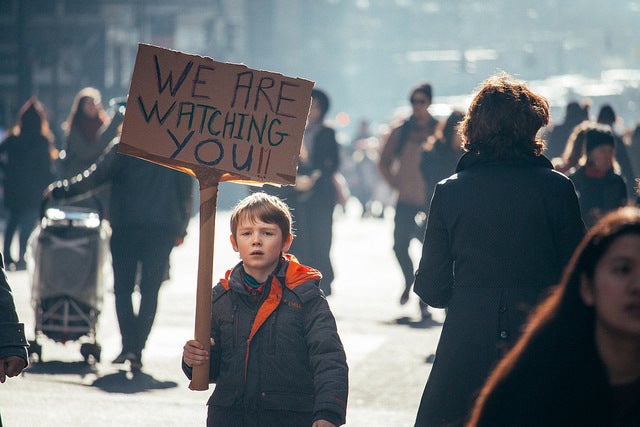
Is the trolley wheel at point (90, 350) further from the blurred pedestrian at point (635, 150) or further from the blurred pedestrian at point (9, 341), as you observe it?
the blurred pedestrian at point (635, 150)

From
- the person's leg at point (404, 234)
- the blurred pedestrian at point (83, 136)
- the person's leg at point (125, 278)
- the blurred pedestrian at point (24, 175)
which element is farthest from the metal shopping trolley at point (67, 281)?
the blurred pedestrian at point (24, 175)

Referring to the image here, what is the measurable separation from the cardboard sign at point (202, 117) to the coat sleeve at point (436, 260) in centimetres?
56

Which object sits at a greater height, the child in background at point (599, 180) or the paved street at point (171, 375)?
the child in background at point (599, 180)

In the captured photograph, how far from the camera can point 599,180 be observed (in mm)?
8977

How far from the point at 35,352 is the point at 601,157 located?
394cm

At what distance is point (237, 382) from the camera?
482 centimetres

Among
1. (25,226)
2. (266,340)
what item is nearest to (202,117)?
(266,340)

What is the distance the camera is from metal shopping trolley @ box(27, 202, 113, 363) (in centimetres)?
920

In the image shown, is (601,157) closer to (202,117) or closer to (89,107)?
(202,117)

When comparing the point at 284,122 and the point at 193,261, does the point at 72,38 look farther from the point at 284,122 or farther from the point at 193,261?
the point at 284,122

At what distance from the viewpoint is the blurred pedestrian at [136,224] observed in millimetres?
9133

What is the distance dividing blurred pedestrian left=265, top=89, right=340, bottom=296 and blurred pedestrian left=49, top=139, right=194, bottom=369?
3006mm

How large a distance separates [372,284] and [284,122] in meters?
10.4

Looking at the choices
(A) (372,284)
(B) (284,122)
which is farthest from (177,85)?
(A) (372,284)
